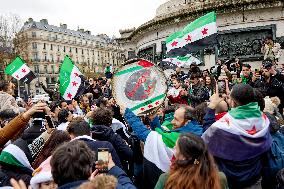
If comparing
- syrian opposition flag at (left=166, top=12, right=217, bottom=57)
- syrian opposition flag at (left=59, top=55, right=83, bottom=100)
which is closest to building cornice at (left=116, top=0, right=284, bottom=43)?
syrian opposition flag at (left=166, top=12, right=217, bottom=57)

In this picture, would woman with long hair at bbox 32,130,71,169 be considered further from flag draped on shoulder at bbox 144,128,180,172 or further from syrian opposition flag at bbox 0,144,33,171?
flag draped on shoulder at bbox 144,128,180,172

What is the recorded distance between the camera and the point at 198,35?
31.7ft

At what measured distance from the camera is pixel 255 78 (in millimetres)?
9656

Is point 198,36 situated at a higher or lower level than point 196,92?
higher

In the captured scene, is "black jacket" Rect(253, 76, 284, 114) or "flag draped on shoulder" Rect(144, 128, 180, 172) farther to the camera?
"black jacket" Rect(253, 76, 284, 114)

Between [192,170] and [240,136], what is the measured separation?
1.16m

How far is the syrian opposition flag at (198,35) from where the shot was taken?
958 cm

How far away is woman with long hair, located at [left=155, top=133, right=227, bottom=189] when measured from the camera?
3051mm

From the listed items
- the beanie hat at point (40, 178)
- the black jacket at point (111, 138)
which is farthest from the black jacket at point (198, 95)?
the beanie hat at point (40, 178)

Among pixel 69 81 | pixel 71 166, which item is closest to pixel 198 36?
pixel 69 81

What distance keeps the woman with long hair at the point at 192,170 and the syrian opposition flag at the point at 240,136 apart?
0.87m

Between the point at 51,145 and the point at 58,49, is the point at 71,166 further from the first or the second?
the point at 58,49

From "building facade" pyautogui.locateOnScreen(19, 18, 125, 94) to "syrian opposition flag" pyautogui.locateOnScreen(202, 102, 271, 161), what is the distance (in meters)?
94.2

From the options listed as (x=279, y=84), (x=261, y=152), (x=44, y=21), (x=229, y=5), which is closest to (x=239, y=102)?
(x=261, y=152)
